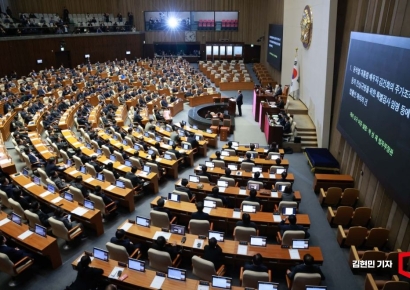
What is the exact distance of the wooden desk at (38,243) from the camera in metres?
6.53

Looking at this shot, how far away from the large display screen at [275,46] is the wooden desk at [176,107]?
8.12 metres

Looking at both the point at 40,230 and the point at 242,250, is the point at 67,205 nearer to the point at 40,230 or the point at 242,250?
the point at 40,230

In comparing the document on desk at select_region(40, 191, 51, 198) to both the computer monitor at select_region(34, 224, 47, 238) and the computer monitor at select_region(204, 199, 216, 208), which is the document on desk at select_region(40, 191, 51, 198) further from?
the computer monitor at select_region(204, 199, 216, 208)

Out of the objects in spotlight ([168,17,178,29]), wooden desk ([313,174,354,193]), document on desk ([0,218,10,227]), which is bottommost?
wooden desk ([313,174,354,193])

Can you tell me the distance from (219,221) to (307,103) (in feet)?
30.2

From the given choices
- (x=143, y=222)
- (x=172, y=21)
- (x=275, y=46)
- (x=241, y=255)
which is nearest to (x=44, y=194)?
(x=143, y=222)

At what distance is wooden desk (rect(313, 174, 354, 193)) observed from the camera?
9680mm

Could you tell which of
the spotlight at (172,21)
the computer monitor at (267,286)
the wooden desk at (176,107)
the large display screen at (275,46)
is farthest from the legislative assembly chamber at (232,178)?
the spotlight at (172,21)

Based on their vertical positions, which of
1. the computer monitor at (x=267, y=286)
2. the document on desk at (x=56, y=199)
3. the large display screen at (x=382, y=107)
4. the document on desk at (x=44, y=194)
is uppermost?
the large display screen at (x=382, y=107)

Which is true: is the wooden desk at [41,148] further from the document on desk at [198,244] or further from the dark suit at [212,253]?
the dark suit at [212,253]

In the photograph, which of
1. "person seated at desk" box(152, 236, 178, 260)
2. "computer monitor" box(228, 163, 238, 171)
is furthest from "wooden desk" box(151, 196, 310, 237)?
"computer monitor" box(228, 163, 238, 171)

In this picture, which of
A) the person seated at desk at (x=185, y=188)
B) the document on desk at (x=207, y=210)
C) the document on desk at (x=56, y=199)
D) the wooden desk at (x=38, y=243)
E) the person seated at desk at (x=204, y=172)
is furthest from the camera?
the person seated at desk at (x=204, y=172)

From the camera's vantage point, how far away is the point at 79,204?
838 centimetres

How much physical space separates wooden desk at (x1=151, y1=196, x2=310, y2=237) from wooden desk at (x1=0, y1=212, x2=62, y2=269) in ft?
7.93
